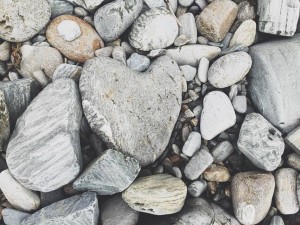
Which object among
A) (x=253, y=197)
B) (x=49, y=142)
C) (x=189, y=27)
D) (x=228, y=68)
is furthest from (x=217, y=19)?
(x=49, y=142)

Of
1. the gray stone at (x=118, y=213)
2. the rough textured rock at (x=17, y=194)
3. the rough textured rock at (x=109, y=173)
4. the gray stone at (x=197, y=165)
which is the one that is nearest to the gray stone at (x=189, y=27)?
the gray stone at (x=197, y=165)

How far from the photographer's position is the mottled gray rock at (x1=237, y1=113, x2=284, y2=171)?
2.30 m

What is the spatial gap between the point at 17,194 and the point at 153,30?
1.09 metres

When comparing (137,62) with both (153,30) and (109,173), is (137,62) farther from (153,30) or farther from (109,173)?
(109,173)

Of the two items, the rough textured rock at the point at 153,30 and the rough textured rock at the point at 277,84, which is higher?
the rough textured rock at the point at 153,30

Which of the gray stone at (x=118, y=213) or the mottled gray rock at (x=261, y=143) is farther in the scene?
the mottled gray rock at (x=261, y=143)

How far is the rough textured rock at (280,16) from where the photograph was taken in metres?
2.48

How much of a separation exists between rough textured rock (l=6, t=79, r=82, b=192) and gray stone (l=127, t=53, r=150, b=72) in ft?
1.22

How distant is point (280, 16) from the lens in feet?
8.17

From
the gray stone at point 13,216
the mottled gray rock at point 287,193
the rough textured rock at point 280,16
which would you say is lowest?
the mottled gray rock at point 287,193

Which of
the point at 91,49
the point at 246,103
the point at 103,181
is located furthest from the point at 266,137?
the point at 91,49

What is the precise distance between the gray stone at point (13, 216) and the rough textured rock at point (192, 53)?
3.74 ft

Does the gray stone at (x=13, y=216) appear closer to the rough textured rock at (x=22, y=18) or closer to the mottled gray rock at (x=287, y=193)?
the rough textured rock at (x=22, y=18)

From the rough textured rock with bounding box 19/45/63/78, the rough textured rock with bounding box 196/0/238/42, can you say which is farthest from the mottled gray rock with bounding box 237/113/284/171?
the rough textured rock with bounding box 19/45/63/78
